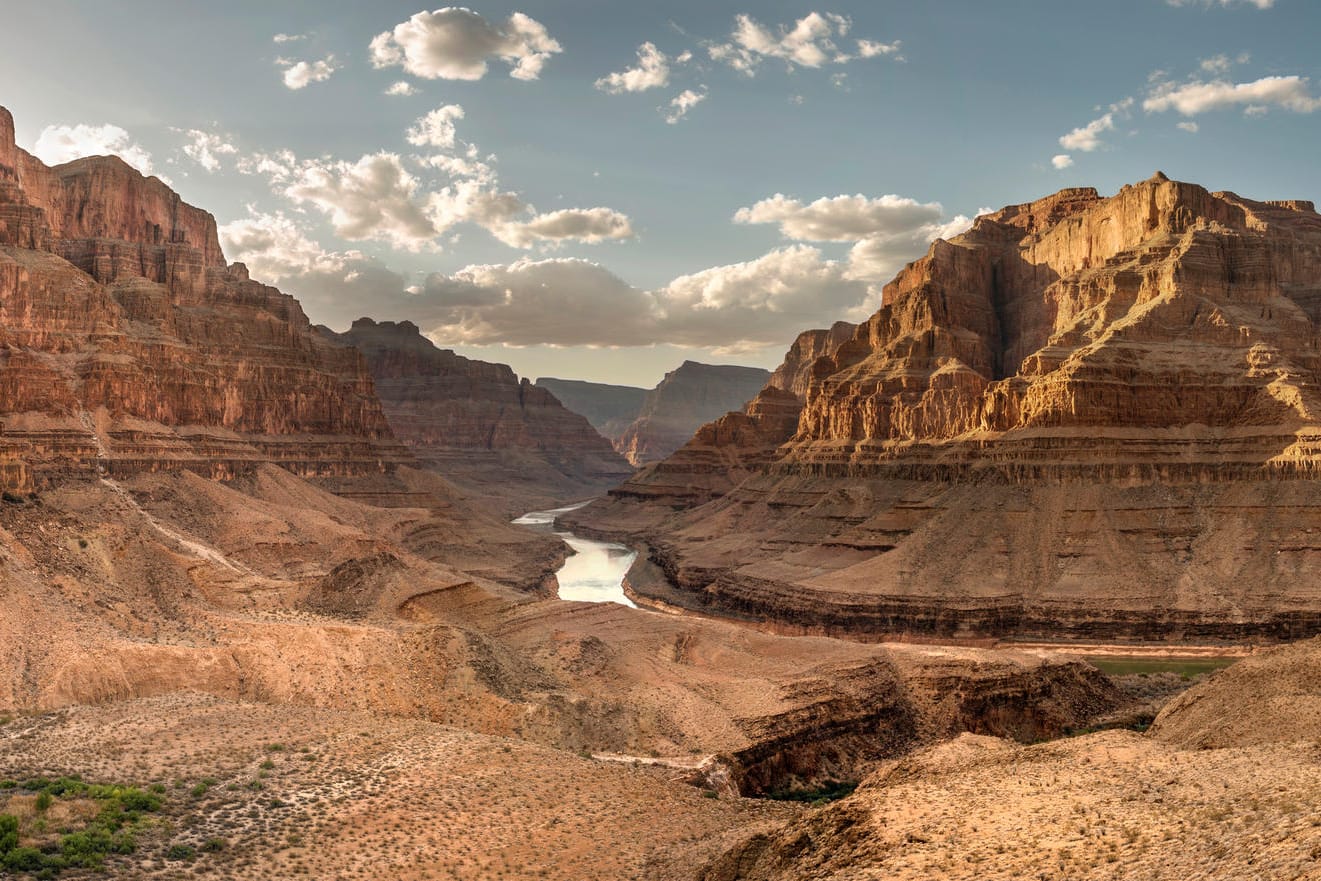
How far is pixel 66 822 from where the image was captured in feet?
71.4

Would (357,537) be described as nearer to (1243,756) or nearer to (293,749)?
(293,749)

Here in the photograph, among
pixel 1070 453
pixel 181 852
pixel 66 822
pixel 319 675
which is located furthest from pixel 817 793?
pixel 1070 453

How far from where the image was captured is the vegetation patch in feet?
65.3

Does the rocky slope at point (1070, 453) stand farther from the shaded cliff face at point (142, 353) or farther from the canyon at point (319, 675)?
the shaded cliff face at point (142, 353)

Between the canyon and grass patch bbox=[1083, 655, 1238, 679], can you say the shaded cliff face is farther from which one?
grass patch bbox=[1083, 655, 1238, 679]

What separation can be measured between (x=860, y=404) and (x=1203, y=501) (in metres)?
39.8

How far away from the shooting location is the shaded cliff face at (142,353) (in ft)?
226

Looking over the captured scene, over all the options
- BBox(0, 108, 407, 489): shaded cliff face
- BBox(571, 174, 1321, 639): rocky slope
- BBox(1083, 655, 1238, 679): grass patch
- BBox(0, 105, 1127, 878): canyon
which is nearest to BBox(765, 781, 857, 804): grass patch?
BBox(0, 105, 1127, 878): canyon

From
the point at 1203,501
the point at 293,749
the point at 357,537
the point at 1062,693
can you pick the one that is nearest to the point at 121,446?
the point at 357,537

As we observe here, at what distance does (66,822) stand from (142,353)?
230 ft

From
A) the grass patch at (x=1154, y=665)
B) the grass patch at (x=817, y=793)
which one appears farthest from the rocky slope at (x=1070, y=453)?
the grass patch at (x=817, y=793)

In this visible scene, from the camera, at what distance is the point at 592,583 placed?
104375 mm

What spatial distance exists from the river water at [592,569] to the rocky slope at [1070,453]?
6.46 meters

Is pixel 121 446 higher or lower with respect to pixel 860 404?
lower
